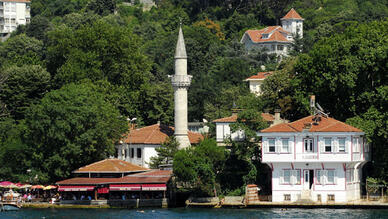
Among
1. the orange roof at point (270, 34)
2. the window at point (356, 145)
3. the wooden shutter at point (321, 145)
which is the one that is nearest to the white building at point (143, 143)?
the wooden shutter at point (321, 145)

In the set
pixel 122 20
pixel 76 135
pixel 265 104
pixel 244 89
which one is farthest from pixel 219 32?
pixel 76 135

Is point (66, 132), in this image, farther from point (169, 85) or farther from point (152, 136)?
point (169, 85)

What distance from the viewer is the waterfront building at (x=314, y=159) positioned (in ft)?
219

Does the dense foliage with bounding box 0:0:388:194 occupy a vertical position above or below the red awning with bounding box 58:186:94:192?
above

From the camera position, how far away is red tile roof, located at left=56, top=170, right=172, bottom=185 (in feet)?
231

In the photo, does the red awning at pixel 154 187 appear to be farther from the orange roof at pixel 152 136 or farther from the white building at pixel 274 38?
the white building at pixel 274 38

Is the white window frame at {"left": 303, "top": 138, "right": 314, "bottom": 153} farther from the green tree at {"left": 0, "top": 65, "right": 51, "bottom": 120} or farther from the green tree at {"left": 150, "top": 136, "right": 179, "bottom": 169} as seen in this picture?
the green tree at {"left": 0, "top": 65, "right": 51, "bottom": 120}

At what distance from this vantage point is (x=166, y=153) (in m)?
76.6

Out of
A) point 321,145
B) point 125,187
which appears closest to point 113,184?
point 125,187

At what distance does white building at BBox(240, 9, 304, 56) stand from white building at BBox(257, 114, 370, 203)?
189 ft

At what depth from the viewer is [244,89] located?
103m

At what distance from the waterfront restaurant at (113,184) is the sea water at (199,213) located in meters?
1.82

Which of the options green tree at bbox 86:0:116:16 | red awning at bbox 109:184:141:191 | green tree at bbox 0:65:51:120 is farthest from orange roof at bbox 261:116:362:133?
green tree at bbox 86:0:116:16

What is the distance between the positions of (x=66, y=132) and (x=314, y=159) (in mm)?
19076
